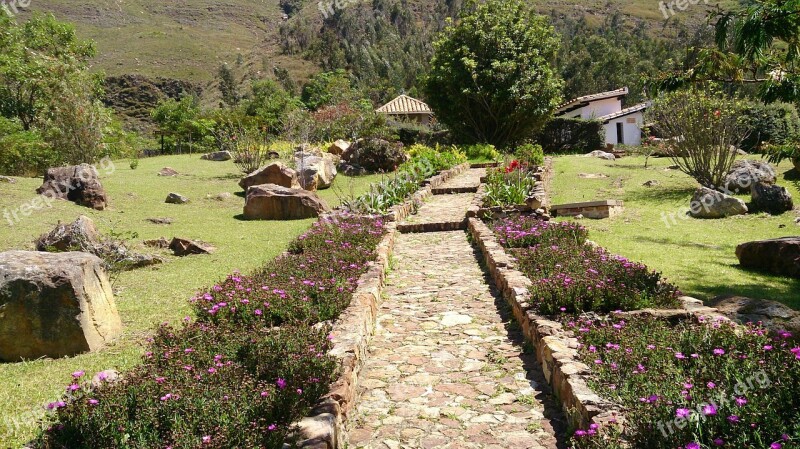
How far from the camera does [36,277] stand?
17.0 ft

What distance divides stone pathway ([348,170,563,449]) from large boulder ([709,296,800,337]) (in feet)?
6.39

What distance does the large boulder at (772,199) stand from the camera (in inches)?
506

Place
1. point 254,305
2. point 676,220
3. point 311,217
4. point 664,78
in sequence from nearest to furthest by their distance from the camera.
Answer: point 254,305
point 664,78
point 676,220
point 311,217

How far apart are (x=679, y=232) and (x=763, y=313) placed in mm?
6622

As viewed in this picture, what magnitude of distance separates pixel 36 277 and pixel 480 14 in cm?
2885

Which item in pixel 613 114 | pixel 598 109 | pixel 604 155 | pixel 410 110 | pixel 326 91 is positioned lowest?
pixel 604 155

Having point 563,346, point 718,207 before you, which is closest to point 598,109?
point 718,207

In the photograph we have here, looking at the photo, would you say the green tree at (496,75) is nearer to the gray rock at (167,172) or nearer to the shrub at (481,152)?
the shrub at (481,152)

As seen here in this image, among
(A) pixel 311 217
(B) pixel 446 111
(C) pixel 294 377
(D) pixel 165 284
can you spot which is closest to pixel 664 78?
(C) pixel 294 377

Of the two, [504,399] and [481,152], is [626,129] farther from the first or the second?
[504,399]

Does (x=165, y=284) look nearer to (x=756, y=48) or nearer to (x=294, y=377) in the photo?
(x=294, y=377)

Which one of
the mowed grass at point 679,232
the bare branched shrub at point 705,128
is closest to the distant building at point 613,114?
the mowed grass at point 679,232

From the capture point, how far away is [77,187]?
1413 cm

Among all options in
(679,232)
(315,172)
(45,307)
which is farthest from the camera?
(315,172)
